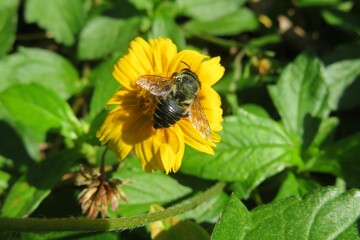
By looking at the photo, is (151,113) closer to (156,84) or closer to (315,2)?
(156,84)

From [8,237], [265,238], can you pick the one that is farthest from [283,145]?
[8,237]

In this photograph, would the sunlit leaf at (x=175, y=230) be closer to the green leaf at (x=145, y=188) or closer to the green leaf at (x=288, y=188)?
the green leaf at (x=145, y=188)

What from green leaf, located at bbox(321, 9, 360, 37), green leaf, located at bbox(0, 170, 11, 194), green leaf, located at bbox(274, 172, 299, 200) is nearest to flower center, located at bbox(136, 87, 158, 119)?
green leaf, located at bbox(274, 172, 299, 200)

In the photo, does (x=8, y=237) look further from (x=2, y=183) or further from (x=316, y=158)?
(x=316, y=158)

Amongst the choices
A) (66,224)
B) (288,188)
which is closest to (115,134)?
A: (66,224)

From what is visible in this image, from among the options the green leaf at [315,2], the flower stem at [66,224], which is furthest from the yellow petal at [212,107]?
the green leaf at [315,2]

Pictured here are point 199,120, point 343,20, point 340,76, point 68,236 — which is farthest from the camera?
point 343,20

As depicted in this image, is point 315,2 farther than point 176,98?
Yes
